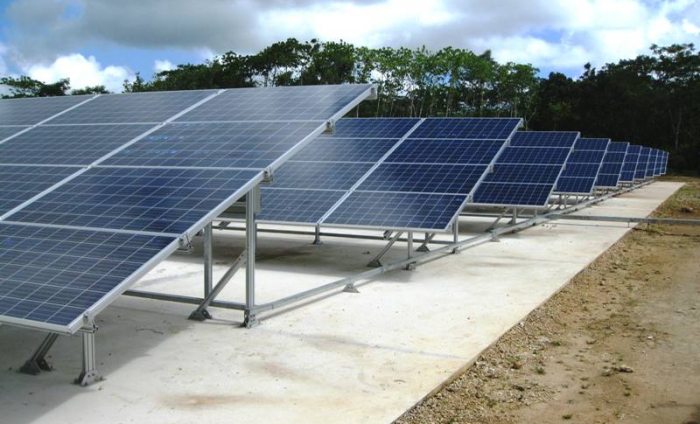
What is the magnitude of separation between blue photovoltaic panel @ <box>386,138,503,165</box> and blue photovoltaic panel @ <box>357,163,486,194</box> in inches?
14.7

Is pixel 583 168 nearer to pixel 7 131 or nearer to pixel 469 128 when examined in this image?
pixel 469 128

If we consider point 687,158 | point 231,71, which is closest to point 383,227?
point 231,71

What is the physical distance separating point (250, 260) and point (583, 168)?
72.4 feet

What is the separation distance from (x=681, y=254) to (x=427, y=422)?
39.8 feet

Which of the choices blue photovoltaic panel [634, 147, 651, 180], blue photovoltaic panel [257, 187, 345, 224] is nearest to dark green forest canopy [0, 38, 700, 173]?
blue photovoltaic panel [634, 147, 651, 180]

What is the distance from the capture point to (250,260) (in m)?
8.09

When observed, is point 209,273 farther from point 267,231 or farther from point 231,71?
point 231,71

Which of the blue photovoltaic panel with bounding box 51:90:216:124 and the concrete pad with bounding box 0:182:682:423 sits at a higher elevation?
the blue photovoltaic panel with bounding box 51:90:216:124

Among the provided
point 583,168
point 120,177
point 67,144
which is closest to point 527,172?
point 583,168

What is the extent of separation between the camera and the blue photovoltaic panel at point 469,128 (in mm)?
16297

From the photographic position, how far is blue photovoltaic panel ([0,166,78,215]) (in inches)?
301

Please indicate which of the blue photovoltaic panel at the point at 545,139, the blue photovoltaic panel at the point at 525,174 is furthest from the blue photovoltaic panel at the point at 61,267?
the blue photovoltaic panel at the point at 545,139

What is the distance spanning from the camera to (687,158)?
71312mm

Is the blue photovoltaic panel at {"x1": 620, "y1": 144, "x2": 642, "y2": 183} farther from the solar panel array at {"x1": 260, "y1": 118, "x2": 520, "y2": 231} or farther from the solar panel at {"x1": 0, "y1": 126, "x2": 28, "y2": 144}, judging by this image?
the solar panel at {"x1": 0, "y1": 126, "x2": 28, "y2": 144}
